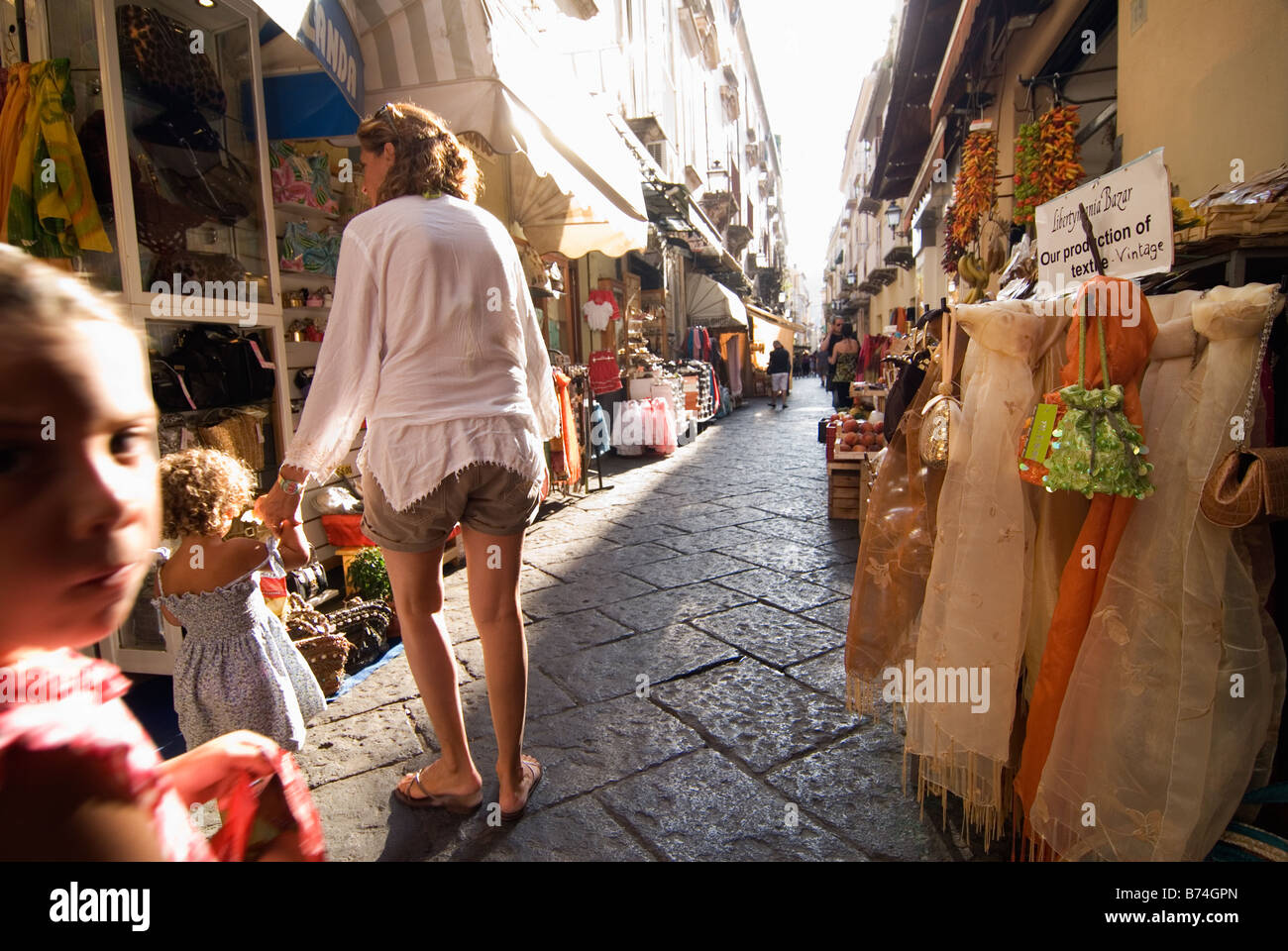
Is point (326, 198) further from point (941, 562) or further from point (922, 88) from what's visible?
point (922, 88)

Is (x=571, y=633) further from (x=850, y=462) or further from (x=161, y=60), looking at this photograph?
(x=161, y=60)

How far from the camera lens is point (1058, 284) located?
6.98 feet

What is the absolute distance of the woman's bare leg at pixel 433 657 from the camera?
73.4 inches

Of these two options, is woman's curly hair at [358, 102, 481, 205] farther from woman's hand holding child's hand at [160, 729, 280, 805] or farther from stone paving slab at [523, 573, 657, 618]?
stone paving slab at [523, 573, 657, 618]

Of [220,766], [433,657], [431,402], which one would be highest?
[431,402]

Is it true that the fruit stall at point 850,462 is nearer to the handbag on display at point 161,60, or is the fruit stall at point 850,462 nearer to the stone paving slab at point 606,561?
the stone paving slab at point 606,561

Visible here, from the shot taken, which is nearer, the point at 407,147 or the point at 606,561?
the point at 407,147

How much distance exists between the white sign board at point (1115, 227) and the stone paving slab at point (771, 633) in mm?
1621

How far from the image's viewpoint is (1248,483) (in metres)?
1.30

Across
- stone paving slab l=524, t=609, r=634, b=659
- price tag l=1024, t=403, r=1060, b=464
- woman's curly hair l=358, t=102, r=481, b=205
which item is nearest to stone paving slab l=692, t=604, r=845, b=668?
stone paving slab l=524, t=609, r=634, b=659

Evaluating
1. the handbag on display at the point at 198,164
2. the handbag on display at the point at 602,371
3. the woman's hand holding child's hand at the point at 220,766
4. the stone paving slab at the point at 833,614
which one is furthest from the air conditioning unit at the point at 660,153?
the woman's hand holding child's hand at the point at 220,766

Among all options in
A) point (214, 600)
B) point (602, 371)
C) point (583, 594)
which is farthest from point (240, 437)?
point (602, 371)

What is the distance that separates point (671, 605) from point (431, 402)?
7.09ft

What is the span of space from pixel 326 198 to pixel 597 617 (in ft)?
8.66
